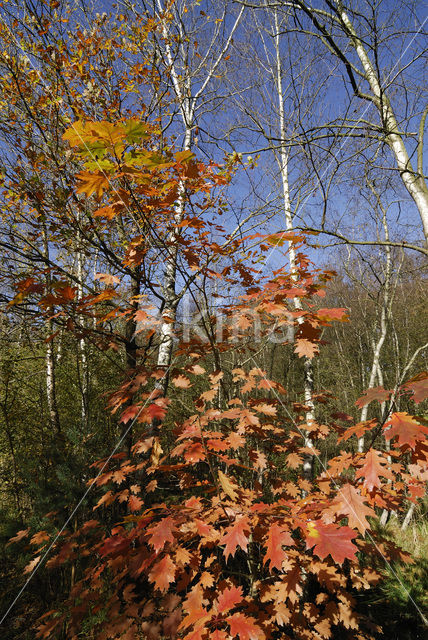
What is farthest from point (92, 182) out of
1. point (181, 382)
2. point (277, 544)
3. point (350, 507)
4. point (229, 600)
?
point (229, 600)

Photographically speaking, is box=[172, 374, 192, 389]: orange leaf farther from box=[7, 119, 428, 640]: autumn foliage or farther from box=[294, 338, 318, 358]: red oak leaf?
box=[294, 338, 318, 358]: red oak leaf

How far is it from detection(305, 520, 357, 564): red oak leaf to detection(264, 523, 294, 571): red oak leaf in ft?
0.34

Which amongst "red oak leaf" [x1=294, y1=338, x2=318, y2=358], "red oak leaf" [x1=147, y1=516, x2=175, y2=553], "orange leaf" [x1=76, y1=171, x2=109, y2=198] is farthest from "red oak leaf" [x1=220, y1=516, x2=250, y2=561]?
"orange leaf" [x1=76, y1=171, x2=109, y2=198]

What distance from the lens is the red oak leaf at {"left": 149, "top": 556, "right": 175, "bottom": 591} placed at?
1523 mm

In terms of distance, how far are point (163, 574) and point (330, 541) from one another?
933mm

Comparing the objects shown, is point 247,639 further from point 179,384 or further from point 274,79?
point 274,79

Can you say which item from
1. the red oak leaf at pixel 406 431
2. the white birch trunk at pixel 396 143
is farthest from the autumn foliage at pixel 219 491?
the white birch trunk at pixel 396 143

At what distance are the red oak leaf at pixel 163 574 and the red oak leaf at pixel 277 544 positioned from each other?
1.88 ft

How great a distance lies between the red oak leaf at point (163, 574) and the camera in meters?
1.52

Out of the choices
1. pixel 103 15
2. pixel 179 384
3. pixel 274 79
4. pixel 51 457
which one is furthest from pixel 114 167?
pixel 274 79

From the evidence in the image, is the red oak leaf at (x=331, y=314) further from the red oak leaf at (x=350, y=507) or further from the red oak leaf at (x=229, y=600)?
the red oak leaf at (x=229, y=600)

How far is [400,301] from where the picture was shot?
1040 centimetres

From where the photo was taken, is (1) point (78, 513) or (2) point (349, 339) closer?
(1) point (78, 513)

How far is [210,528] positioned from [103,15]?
557cm
